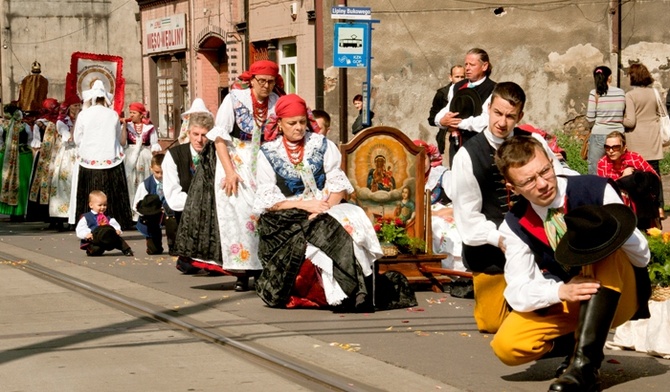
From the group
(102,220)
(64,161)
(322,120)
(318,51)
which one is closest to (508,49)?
(318,51)

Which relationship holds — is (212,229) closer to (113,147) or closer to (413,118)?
(113,147)

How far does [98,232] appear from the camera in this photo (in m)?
14.5

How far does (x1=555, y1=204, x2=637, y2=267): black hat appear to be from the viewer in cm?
632

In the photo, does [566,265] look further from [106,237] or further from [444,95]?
[106,237]

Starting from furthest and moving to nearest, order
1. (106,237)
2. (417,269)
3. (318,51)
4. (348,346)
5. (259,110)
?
(318,51)
(106,237)
(417,269)
(259,110)
(348,346)

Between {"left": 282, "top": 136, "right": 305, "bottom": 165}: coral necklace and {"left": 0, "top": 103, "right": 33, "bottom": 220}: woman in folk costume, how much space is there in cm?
1122

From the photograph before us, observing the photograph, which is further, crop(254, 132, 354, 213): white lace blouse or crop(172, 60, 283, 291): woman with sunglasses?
crop(172, 60, 283, 291): woman with sunglasses

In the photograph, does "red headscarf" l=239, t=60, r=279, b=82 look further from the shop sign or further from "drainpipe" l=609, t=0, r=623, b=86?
the shop sign

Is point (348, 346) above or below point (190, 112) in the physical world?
below

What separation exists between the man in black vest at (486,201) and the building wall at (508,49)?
55.5ft

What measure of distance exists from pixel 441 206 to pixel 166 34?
26423 millimetres

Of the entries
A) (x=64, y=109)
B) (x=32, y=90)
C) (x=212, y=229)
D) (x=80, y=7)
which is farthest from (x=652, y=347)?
(x=80, y=7)

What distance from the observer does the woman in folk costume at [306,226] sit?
9.79 meters

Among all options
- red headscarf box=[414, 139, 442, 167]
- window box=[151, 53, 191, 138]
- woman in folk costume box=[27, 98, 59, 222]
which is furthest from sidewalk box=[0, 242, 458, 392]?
window box=[151, 53, 191, 138]
